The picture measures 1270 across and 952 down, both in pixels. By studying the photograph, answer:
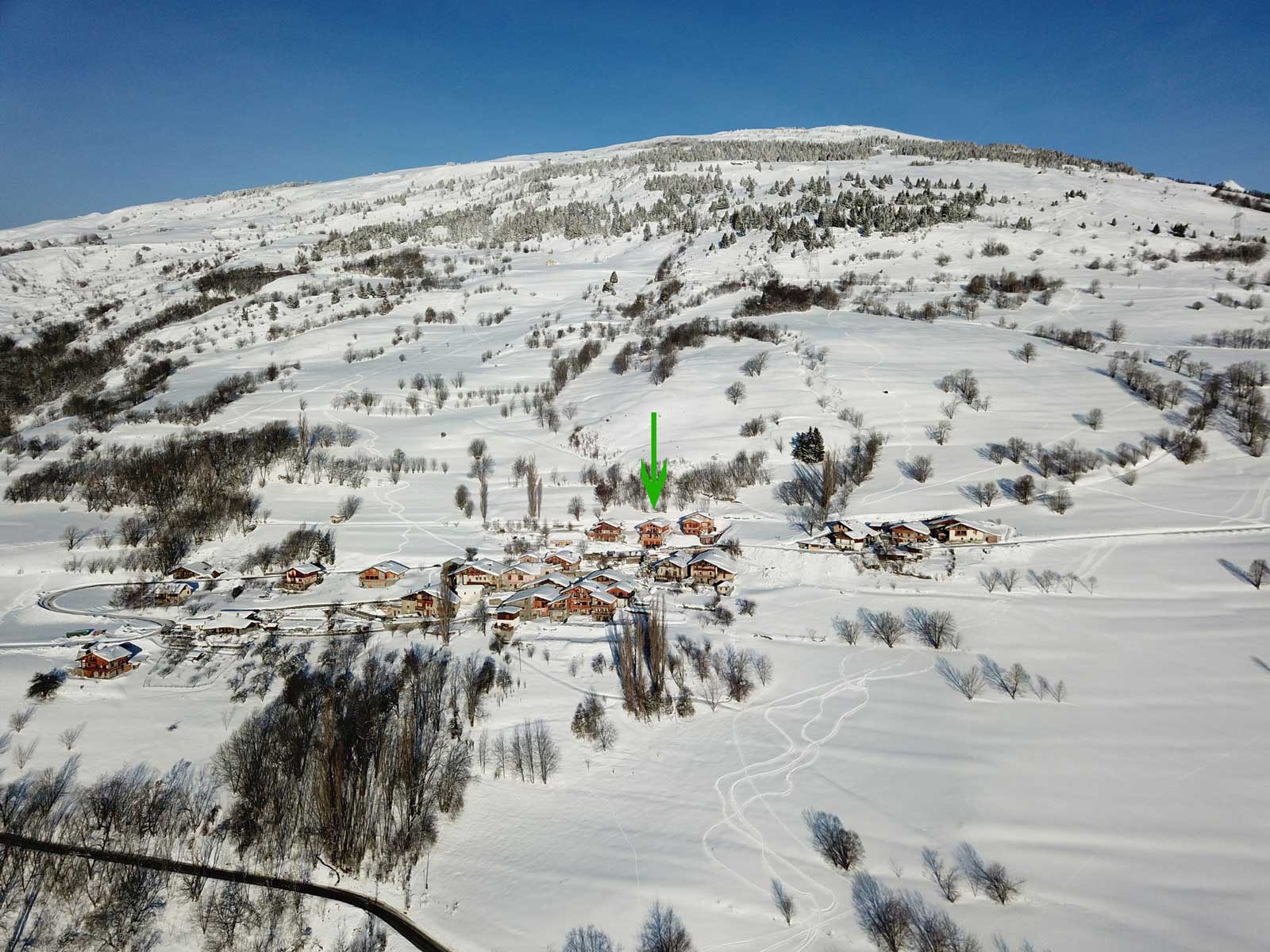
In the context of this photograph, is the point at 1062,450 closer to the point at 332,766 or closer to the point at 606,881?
the point at 606,881

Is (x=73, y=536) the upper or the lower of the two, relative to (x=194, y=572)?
upper

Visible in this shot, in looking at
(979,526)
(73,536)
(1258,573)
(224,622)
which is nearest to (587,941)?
(224,622)

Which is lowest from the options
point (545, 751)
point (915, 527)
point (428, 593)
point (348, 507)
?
point (545, 751)

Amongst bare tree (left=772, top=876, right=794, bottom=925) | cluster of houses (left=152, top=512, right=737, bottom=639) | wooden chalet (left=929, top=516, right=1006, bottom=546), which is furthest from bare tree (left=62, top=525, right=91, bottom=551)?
wooden chalet (left=929, top=516, right=1006, bottom=546)

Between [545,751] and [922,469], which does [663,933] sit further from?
[922,469]

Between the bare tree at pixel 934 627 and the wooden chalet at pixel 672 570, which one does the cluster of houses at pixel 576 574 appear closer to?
the wooden chalet at pixel 672 570

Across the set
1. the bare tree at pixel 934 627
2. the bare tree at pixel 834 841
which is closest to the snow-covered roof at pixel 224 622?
the bare tree at pixel 834 841

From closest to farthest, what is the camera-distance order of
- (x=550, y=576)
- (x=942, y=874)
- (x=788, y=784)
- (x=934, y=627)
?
(x=942, y=874) < (x=788, y=784) < (x=934, y=627) < (x=550, y=576)

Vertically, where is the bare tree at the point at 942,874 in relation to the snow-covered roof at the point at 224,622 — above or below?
below
